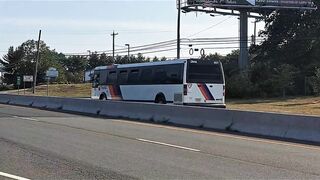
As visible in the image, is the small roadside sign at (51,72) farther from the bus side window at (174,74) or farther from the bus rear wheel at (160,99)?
the bus side window at (174,74)

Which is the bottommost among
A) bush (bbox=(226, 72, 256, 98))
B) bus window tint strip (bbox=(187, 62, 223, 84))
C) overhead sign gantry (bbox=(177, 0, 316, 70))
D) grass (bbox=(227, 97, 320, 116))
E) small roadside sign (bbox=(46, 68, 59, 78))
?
grass (bbox=(227, 97, 320, 116))

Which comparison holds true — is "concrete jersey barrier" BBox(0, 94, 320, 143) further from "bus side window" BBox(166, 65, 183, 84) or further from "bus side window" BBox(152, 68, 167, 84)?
"bus side window" BBox(152, 68, 167, 84)

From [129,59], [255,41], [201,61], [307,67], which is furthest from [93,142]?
→ [129,59]

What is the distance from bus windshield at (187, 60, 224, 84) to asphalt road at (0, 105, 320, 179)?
1169 centimetres

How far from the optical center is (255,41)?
75188 mm

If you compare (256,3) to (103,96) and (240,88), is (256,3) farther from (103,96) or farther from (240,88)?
(103,96)

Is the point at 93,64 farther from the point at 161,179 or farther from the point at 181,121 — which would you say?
the point at 161,179

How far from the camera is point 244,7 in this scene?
6341 centimetres

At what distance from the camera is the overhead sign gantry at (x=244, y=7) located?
62.9 meters

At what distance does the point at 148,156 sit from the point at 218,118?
8.36 m

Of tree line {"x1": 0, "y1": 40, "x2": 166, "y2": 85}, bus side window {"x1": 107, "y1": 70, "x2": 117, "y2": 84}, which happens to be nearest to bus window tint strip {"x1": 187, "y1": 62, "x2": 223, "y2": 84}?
bus side window {"x1": 107, "y1": 70, "x2": 117, "y2": 84}

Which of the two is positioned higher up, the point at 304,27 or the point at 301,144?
the point at 304,27

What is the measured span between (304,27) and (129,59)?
62283 mm

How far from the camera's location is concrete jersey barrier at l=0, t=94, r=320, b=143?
52.7ft
